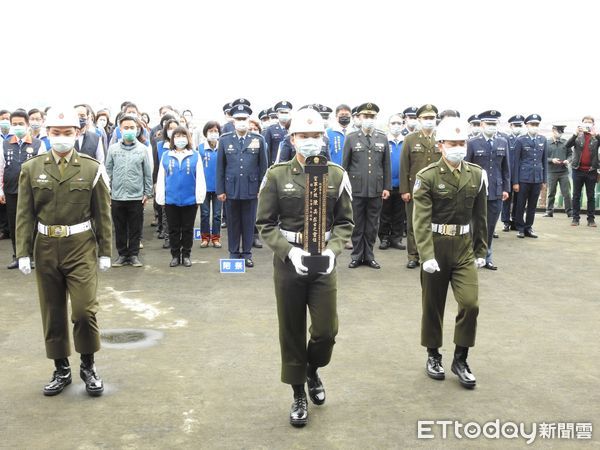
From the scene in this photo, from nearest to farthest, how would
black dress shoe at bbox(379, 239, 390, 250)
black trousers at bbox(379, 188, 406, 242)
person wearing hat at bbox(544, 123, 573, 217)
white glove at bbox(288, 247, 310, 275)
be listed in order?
white glove at bbox(288, 247, 310, 275) → black dress shoe at bbox(379, 239, 390, 250) → black trousers at bbox(379, 188, 406, 242) → person wearing hat at bbox(544, 123, 573, 217)

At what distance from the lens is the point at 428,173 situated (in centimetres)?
485

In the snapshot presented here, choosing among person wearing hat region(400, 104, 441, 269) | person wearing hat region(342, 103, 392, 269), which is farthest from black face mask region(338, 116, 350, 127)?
person wearing hat region(400, 104, 441, 269)

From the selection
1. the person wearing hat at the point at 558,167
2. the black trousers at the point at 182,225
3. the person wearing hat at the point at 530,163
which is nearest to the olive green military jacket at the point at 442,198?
the black trousers at the point at 182,225

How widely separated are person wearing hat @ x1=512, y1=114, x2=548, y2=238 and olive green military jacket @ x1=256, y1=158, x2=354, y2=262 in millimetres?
6779

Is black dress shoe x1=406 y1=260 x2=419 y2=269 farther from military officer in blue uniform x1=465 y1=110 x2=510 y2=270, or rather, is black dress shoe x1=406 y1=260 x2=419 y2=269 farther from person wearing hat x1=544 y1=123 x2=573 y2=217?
person wearing hat x1=544 y1=123 x2=573 y2=217

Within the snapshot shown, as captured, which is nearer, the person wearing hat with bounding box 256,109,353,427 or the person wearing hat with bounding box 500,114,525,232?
the person wearing hat with bounding box 256,109,353,427

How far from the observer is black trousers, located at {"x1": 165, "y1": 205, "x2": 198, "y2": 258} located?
847cm

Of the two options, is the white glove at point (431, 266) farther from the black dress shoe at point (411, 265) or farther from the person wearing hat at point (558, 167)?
the person wearing hat at point (558, 167)

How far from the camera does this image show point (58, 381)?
4.60 meters

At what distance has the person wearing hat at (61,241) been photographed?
4.57 m

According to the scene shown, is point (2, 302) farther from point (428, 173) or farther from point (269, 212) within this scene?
point (428, 173)

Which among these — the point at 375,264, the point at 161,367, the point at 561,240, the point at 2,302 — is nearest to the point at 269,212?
the point at 161,367

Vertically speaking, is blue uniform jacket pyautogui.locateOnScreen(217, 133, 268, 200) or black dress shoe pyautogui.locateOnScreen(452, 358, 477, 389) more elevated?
blue uniform jacket pyautogui.locateOnScreen(217, 133, 268, 200)

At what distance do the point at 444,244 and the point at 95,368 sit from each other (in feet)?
8.25
